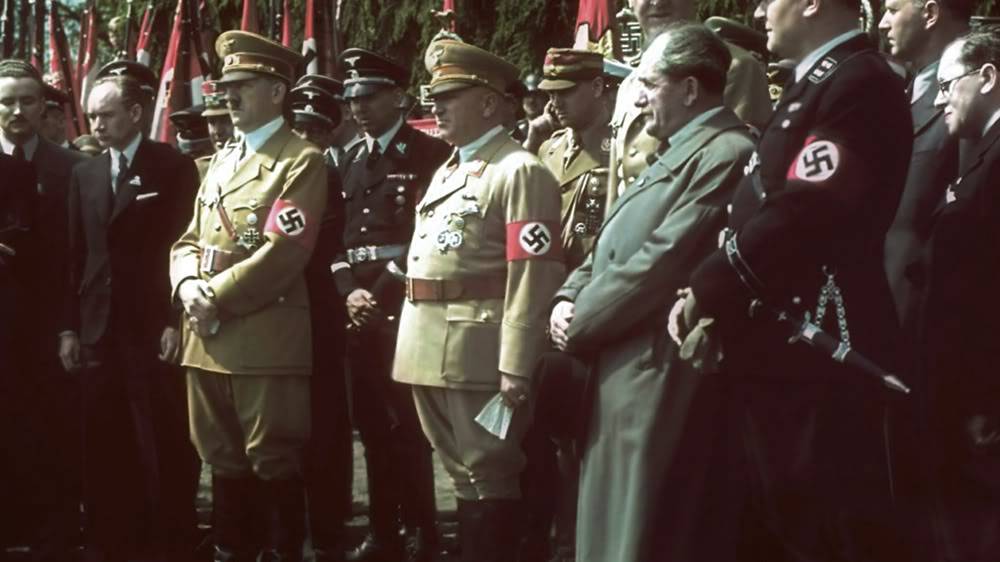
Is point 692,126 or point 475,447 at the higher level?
point 692,126

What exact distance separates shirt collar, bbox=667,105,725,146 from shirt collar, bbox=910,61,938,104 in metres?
0.95

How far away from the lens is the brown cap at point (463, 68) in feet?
22.8

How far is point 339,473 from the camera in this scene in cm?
795

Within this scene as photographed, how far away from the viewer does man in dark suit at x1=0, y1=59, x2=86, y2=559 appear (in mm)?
8508

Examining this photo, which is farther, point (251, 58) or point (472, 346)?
point (251, 58)

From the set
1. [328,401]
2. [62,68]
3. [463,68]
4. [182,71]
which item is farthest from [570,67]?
[62,68]

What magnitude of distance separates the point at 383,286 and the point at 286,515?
103 cm

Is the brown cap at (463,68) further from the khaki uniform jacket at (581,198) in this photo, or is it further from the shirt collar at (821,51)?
the shirt collar at (821,51)

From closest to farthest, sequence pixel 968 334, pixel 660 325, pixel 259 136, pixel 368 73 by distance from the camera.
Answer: pixel 660 325
pixel 968 334
pixel 259 136
pixel 368 73

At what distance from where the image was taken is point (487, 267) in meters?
6.78

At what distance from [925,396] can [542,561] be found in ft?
7.68

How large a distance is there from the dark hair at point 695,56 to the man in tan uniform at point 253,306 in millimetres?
2161

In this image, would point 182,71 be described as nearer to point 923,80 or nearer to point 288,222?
point 288,222

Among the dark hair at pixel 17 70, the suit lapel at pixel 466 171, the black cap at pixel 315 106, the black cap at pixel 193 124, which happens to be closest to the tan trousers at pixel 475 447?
the suit lapel at pixel 466 171
